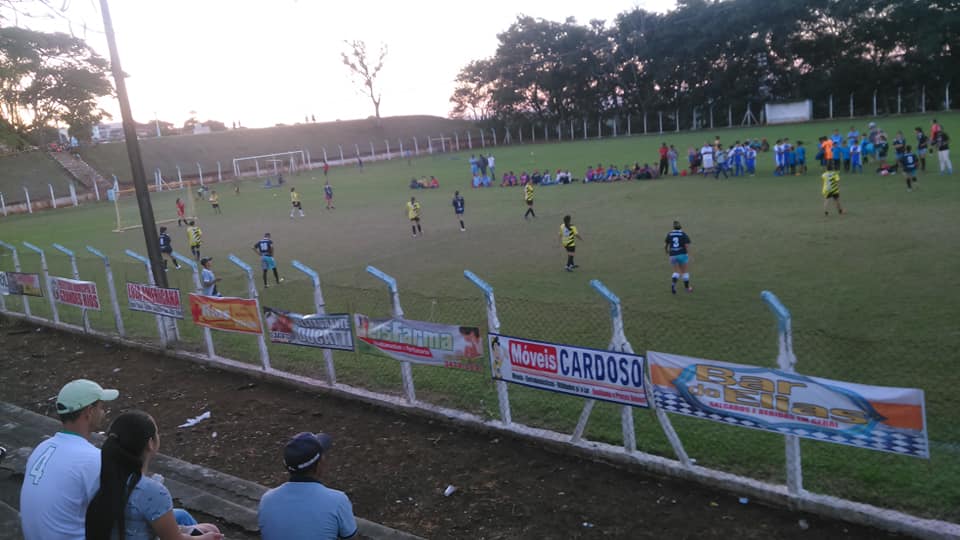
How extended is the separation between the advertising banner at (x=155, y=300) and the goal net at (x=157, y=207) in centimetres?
1805

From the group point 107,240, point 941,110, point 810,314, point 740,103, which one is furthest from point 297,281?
point 740,103

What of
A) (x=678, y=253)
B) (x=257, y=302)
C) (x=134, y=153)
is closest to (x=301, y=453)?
(x=257, y=302)

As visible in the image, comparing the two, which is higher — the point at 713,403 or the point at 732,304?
the point at 713,403

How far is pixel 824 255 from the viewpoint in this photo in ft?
50.1

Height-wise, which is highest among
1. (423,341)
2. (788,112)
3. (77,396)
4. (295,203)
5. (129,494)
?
(788,112)

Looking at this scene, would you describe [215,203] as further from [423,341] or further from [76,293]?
[423,341]

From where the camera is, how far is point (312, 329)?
9273mm

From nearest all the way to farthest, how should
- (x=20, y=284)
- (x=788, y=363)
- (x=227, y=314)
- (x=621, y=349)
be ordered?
(x=788, y=363)
(x=621, y=349)
(x=227, y=314)
(x=20, y=284)

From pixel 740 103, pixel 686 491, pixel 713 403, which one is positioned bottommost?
pixel 686 491

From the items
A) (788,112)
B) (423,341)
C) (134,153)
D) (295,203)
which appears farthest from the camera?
(788,112)

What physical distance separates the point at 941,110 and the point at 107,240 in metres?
53.8

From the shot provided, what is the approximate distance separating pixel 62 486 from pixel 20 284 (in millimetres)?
13935

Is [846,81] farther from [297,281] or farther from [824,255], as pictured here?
[297,281]

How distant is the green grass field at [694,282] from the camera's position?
275 inches
